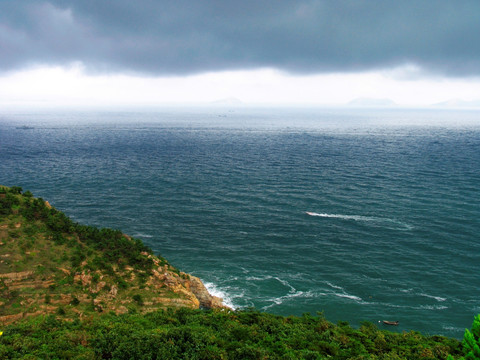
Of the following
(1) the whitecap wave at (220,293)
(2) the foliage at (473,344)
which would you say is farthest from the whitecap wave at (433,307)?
(1) the whitecap wave at (220,293)

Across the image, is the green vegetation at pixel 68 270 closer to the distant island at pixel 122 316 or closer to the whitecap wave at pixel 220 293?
the distant island at pixel 122 316

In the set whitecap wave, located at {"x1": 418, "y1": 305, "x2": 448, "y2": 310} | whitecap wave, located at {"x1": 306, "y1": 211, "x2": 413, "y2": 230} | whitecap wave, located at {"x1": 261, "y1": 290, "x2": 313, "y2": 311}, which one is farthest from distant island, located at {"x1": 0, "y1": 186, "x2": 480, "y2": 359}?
whitecap wave, located at {"x1": 306, "y1": 211, "x2": 413, "y2": 230}

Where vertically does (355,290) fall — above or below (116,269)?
below

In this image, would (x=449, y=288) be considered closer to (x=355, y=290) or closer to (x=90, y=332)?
A: (x=355, y=290)

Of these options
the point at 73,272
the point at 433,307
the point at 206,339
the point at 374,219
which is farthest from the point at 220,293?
the point at 374,219

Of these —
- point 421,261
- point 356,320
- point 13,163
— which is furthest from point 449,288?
point 13,163

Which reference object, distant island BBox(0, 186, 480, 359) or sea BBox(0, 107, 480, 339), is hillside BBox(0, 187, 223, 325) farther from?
sea BBox(0, 107, 480, 339)
